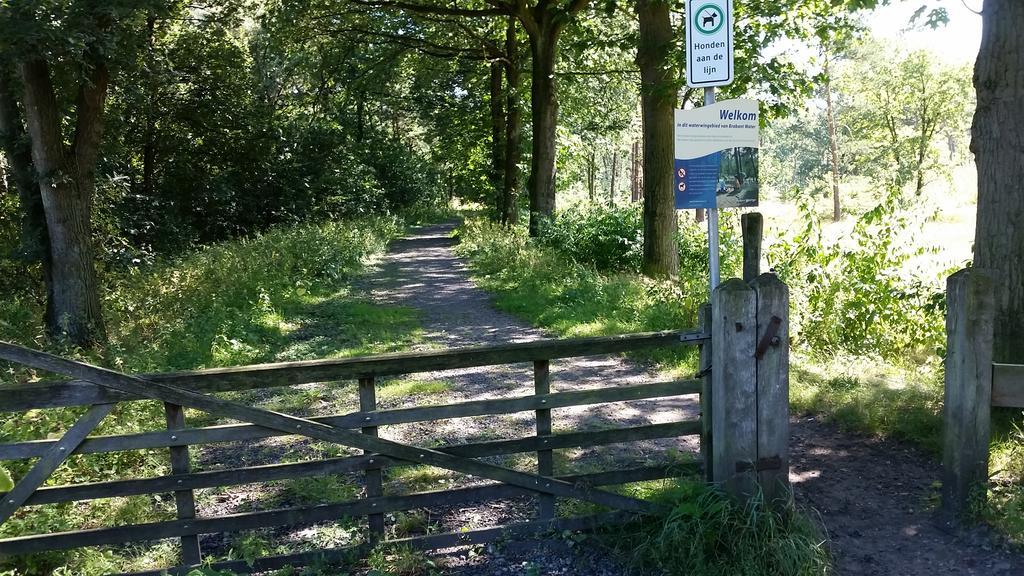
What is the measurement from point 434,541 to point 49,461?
2039 mm

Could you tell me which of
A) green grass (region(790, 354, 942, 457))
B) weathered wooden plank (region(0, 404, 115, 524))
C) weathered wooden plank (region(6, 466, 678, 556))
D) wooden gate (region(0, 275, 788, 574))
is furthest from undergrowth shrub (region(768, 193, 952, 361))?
weathered wooden plank (region(0, 404, 115, 524))

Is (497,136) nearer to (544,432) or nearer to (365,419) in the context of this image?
(544,432)

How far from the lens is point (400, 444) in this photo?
4316 mm

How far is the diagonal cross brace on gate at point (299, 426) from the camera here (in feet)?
12.2

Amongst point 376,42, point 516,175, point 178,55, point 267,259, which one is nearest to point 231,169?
point 178,55

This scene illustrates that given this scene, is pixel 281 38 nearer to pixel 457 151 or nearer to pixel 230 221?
pixel 230 221

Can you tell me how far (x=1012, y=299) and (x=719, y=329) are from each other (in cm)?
265

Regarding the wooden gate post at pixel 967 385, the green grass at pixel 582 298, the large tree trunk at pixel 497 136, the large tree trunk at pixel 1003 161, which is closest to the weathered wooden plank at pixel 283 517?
the wooden gate post at pixel 967 385

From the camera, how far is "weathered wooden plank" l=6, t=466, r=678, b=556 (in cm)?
406

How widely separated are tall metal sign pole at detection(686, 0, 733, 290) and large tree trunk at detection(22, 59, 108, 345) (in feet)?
34.5

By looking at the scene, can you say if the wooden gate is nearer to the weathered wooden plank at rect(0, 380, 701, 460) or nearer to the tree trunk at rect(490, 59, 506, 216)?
the weathered wooden plank at rect(0, 380, 701, 460)

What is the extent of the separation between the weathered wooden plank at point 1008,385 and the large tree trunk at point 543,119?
54.9ft

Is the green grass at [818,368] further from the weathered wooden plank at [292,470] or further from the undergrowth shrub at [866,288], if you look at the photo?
the weathered wooden plank at [292,470]

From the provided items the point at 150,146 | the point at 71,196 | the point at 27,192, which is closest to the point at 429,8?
the point at 71,196
